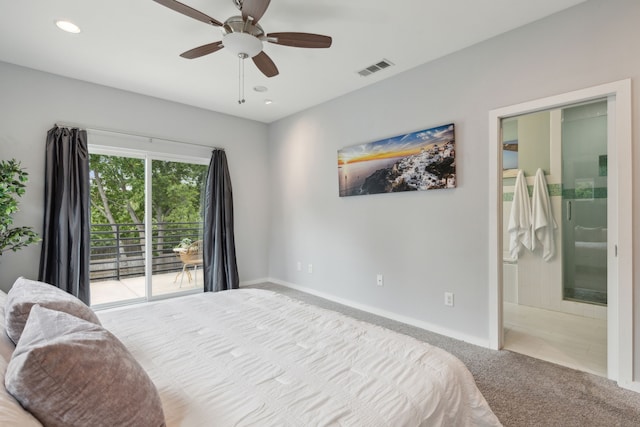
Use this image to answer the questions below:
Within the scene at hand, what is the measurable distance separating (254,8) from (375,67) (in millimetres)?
1708

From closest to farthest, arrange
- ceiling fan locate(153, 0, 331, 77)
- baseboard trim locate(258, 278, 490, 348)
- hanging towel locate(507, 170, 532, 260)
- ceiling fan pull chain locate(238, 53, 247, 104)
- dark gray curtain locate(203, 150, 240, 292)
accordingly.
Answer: ceiling fan locate(153, 0, 331, 77)
baseboard trim locate(258, 278, 490, 348)
ceiling fan pull chain locate(238, 53, 247, 104)
hanging towel locate(507, 170, 532, 260)
dark gray curtain locate(203, 150, 240, 292)

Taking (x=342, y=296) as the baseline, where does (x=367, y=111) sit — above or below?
above

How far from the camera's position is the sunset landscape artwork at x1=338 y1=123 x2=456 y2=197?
3014 millimetres

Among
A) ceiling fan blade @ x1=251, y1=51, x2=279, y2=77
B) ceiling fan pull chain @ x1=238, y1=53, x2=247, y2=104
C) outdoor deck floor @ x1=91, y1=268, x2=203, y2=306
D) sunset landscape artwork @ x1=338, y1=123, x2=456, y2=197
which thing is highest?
ceiling fan pull chain @ x1=238, y1=53, x2=247, y2=104

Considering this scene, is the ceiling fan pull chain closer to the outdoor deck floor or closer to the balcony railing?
the balcony railing

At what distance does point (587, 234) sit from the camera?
3.66 meters

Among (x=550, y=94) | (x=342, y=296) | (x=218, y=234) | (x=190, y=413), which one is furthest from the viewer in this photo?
(x=218, y=234)

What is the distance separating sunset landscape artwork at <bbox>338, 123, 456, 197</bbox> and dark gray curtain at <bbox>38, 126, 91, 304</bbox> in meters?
3.04

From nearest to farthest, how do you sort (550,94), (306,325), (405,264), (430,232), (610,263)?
1. (306,325)
2. (610,263)
3. (550,94)
4. (430,232)
5. (405,264)

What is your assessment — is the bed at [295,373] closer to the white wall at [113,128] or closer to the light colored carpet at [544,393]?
the light colored carpet at [544,393]

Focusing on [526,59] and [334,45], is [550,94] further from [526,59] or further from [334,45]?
[334,45]

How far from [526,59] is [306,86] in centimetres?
224

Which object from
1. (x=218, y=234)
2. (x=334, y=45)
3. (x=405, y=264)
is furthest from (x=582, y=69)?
(x=218, y=234)

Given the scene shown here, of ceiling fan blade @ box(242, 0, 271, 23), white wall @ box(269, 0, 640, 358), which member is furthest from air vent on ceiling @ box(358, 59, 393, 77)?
ceiling fan blade @ box(242, 0, 271, 23)
